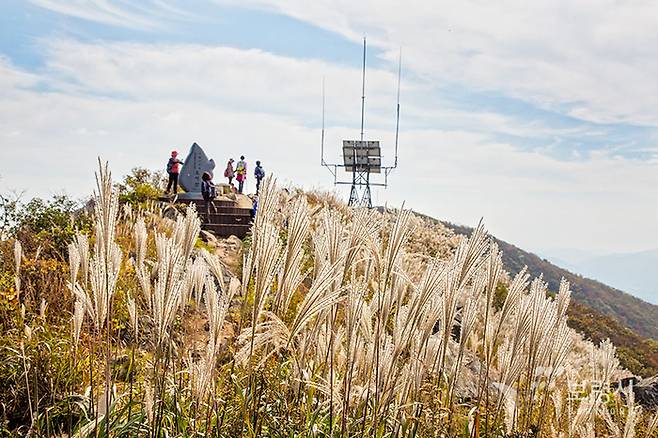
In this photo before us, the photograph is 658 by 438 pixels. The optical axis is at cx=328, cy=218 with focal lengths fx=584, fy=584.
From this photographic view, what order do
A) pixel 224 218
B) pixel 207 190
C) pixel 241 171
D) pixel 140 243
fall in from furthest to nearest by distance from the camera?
pixel 241 171
pixel 224 218
pixel 207 190
pixel 140 243

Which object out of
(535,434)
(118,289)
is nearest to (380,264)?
(535,434)

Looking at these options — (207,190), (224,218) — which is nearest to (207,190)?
(207,190)

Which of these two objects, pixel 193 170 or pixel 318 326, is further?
pixel 193 170

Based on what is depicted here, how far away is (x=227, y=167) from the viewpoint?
1061 inches

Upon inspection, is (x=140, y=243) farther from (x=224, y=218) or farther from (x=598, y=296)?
(x=598, y=296)

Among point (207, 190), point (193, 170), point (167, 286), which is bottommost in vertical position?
point (167, 286)

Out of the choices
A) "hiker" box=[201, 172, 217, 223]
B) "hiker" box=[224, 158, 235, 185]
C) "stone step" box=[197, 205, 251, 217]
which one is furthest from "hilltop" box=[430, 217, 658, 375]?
"hiker" box=[224, 158, 235, 185]

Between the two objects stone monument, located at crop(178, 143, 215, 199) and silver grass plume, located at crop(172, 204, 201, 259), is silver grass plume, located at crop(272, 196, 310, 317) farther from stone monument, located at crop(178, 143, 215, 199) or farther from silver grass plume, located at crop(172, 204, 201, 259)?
stone monument, located at crop(178, 143, 215, 199)

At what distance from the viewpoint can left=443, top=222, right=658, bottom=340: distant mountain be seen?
52.0 metres

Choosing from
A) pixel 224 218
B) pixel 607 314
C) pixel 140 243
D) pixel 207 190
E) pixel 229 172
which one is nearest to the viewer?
pixel 140 243

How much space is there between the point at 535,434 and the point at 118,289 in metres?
6.09

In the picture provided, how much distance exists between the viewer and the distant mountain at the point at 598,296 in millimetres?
52031

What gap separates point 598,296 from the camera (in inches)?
2330

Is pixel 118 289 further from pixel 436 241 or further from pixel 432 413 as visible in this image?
pixel 436 241
